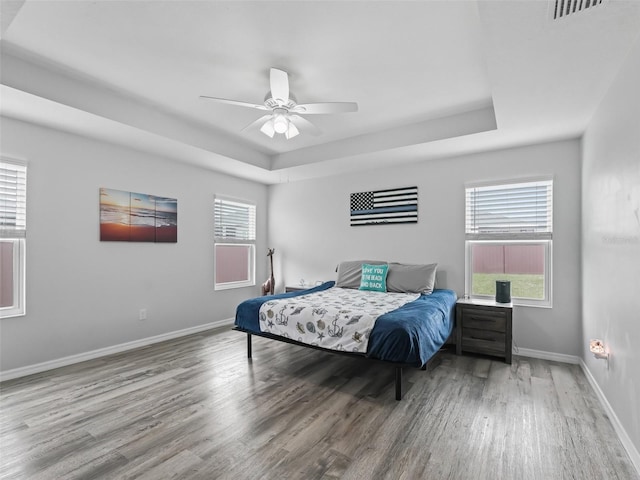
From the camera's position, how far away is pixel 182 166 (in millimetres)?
4625

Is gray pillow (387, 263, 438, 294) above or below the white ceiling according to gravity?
below

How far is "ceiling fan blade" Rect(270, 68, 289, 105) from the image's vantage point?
7.97ft

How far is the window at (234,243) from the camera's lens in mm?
5227

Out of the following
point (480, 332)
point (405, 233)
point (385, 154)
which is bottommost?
point (480, 332)

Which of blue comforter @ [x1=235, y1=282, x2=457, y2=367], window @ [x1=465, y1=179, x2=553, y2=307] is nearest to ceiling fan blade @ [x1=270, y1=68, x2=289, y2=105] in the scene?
blue comforter @ [x1=235, y1=282, x2=457, y2=367]

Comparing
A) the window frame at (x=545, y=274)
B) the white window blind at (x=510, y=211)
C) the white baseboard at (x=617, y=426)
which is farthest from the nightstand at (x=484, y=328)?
the white window blind at (x=510, y=211)

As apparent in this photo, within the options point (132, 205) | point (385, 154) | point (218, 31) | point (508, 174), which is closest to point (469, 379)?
point (508, 174)

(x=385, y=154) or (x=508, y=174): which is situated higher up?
(x=385, y=154)

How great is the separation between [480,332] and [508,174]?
1.95 meters

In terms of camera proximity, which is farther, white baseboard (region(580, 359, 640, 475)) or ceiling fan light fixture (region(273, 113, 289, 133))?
ceiling fan light fixture (region(273, 113, 289, 133))

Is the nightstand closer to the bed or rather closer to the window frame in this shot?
the bed

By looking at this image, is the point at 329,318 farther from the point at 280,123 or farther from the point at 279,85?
the point at 279,85

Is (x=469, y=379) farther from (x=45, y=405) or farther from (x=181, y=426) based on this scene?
(x=45, y=405)

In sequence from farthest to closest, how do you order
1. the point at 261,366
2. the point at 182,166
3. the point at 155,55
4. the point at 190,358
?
the point at 182,166 → the point at 190,358 → the point at 261,366 → the point at 155,55
